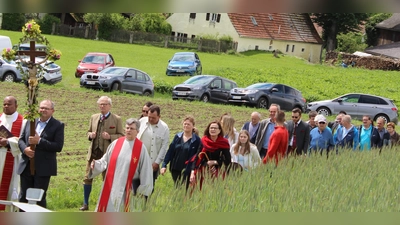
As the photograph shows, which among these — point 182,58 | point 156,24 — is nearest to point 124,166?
point 182,58

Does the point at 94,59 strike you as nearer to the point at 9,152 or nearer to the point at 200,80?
the point at 200,80

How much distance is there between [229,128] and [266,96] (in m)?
19.3

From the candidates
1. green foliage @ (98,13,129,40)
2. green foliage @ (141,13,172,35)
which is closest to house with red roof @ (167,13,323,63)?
green foliage @ (141,13,172,35)

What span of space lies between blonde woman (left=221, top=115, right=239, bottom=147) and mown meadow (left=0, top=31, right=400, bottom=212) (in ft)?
3.52

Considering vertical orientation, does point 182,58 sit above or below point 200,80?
above

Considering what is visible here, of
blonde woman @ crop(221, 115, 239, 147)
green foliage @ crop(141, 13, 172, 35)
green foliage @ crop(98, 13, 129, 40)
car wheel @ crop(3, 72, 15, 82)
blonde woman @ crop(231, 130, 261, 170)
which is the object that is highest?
green foliage @ crop(141, 13, 172, 35)

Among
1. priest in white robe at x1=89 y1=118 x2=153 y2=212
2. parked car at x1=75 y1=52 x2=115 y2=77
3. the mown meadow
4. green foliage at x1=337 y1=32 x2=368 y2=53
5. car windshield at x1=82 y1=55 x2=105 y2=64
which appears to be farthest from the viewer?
green foliage at x1=337 y1=32 x2=368 y2=53

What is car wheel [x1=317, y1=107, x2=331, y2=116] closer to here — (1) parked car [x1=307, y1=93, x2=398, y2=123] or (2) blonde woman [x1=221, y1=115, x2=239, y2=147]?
(1) parked car [x1=307, y1=93, x2=398, y2=123]

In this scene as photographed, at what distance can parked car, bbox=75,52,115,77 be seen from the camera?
32719mm

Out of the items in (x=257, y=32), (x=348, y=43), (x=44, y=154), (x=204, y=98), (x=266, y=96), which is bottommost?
(x=204, y=98)

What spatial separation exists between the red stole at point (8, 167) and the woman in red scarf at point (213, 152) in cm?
213

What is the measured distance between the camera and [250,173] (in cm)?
732

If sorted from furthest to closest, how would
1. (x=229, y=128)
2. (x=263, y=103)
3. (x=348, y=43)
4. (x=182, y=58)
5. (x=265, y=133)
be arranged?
1. (x=348, y=43)
2. (x=182, y=58)
3. (x=263, y=103)
4. (x=265, y=133)
5. (x=229, y=128)
